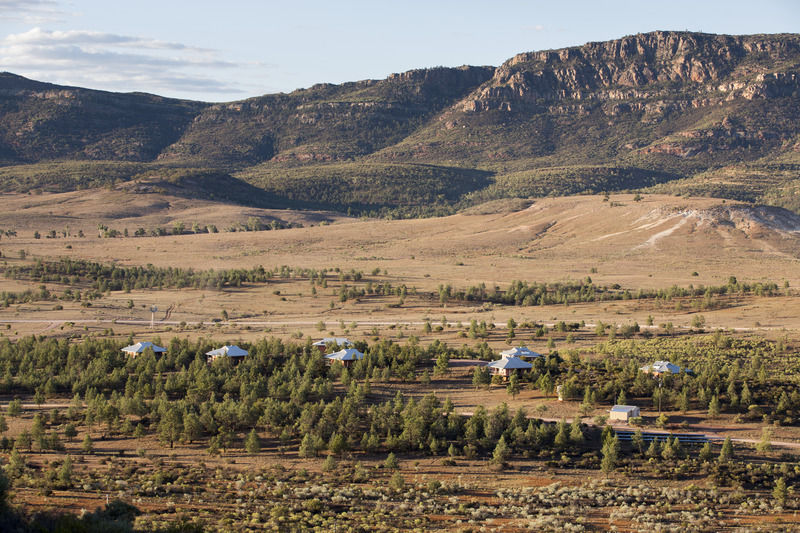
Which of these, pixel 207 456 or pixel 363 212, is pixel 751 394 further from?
pixel 363 212

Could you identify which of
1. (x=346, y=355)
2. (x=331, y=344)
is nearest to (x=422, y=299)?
(x=331, y=344)

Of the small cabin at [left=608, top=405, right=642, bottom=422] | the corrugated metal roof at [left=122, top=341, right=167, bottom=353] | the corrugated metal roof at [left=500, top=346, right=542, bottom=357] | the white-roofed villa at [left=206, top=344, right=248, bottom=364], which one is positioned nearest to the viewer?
the small cabin at [left=608, top=405, right=642, bottom=422]

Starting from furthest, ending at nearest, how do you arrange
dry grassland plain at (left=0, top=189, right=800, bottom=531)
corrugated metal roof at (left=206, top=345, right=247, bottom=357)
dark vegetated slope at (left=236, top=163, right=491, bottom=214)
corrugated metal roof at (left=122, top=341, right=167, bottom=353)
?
dark vegetated slope at (left=236, top=163, right=491, bottom=214) → corrugated metal roof at (left=122, top=341, right=167, bottom=353) → corrugated metal roof at (left=206, top=345, right=247, bottom=357) → dry grassland plain at (left=0, top=189, right=800, bottom=531)

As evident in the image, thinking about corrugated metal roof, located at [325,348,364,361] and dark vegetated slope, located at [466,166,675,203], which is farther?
dark vegetated slope, located at [466,166,675,203]

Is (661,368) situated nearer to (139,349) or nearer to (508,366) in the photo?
(508,366)

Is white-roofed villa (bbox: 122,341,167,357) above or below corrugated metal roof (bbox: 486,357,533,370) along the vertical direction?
below

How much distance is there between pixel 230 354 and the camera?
44969mm

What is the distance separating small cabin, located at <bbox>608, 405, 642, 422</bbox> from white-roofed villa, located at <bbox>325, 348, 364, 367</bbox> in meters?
12.8

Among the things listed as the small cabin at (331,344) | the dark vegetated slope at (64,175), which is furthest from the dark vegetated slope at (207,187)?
the small cabin at (331,344)

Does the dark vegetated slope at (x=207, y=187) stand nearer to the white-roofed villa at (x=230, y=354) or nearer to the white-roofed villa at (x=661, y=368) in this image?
the white-roofed villa at (x=230, y=354)

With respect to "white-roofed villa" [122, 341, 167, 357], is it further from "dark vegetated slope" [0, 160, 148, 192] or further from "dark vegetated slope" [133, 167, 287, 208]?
"dark vegetated slope" [0, 160, 148, 192]

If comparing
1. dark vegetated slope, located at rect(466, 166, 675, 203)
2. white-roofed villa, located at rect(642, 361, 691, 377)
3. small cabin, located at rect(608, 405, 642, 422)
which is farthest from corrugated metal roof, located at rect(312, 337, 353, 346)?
dark vegetated slope, located at rect(466, 166, 675, 203)

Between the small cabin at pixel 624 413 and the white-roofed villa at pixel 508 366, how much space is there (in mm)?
6546

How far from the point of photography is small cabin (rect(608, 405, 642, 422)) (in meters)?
35.6
